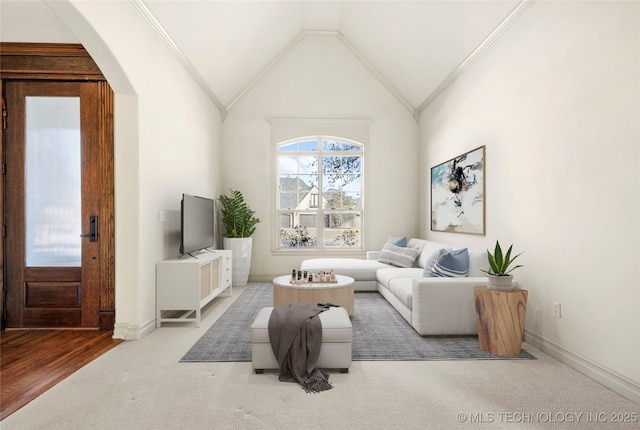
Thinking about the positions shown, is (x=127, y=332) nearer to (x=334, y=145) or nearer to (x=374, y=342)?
(x=374, y=342)

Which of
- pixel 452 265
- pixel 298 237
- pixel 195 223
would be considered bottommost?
pixel 452 265

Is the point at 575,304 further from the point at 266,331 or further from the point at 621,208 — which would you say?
the point at 266,331

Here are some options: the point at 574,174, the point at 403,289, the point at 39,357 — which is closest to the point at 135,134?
the point at 39,357

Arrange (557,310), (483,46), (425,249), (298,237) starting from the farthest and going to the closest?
1. (298,237)
2. (425,249)
3. (483,46)
4. (557,310)

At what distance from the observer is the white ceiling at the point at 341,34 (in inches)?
140

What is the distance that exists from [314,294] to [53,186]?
9.14ft

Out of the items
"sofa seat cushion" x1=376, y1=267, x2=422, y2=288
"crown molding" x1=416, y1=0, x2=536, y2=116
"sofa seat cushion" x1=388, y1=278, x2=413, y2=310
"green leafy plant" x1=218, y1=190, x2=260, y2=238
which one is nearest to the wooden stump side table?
"sofa seat cushion" x1=388, y1=278, x2=413, y2=310

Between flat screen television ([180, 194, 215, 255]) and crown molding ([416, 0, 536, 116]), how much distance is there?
3604 millimetres

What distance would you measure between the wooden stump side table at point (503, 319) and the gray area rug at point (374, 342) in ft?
0.28

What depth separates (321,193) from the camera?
629 centimetres

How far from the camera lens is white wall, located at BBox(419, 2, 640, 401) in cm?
210

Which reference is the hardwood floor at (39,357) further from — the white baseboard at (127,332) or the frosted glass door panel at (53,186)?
the frosted glass door panel at (53,186)

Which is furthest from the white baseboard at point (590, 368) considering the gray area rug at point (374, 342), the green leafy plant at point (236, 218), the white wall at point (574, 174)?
the green leafy plant at point (236, 218)

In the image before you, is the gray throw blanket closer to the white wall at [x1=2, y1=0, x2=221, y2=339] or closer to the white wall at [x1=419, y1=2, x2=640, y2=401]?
the white wall at [x1=2, y1=0, x2=221, y2=339]
